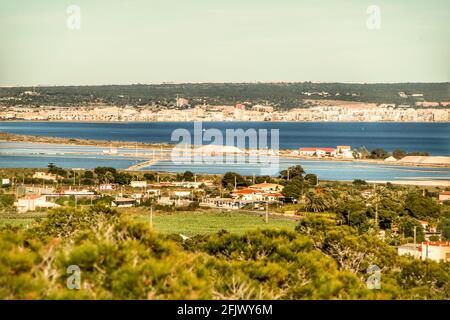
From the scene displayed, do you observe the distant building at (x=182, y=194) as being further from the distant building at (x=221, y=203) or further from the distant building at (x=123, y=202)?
the distant building at (x=123, y=202)

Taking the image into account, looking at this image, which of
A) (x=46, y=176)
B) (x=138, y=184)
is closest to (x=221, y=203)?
(x=138, y=184)

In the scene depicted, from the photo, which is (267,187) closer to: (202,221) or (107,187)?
(107,187)

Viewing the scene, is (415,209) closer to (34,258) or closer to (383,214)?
(383,214)

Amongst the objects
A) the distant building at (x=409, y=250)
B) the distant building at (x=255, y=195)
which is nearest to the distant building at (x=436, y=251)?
the distant building at (x=409, y=250)

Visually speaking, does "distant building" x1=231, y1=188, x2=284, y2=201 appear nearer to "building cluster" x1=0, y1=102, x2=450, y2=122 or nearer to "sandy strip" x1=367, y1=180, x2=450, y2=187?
"sandy strip" x1=367, y1=180, x2=450, y2=187

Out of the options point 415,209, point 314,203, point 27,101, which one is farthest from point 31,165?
point 27,101

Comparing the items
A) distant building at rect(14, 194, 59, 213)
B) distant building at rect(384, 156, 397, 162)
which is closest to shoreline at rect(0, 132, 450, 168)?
distant building at rect(384, 156, 397, 162)

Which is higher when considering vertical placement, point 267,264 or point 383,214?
point 267,264
